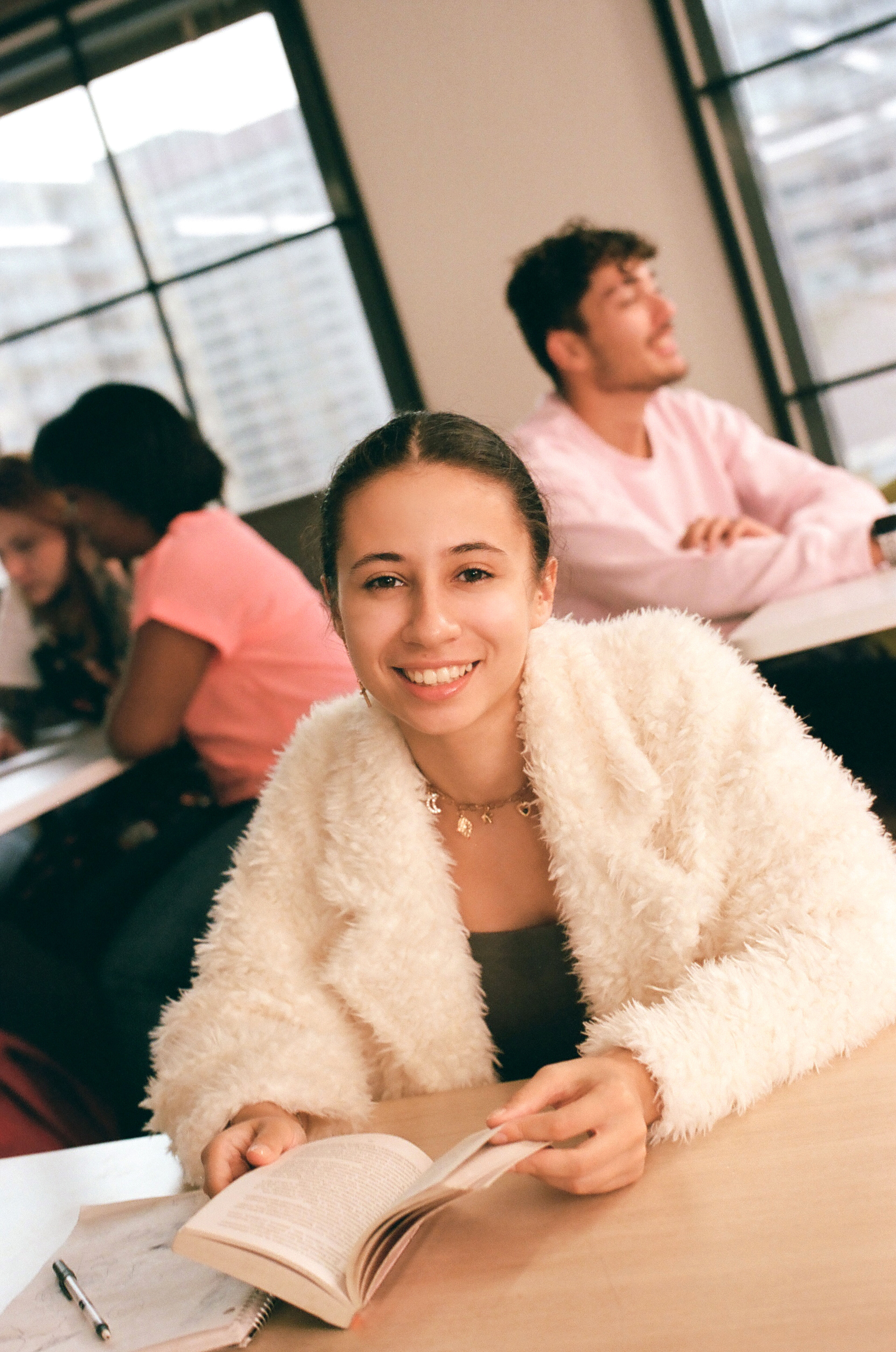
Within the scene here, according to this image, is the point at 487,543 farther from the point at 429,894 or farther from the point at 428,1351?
the point at 428,1351

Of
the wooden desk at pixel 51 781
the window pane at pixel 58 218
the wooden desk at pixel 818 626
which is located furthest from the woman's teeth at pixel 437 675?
the window pane at pixel 58 218

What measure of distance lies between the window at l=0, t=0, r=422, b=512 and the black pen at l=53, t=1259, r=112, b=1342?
323 cm

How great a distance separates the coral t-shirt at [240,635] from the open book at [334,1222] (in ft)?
5.00

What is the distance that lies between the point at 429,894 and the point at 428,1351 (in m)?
0.48

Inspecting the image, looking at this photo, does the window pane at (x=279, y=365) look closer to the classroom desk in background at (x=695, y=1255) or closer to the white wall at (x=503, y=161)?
the white wall at (x=503, y=161)

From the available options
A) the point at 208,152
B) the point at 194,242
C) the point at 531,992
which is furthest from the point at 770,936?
the point at 208,152

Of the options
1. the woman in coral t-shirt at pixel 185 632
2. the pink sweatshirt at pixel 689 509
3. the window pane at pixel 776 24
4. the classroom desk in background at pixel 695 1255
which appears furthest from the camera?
the window pane at pixel 776 24

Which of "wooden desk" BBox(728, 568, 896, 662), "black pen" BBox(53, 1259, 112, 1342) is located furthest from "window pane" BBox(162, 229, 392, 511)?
"black pen" BBox(53, 1259, 112, 1342)

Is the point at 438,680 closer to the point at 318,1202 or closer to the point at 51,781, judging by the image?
the point at 318,1202

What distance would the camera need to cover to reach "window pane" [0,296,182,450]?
396 centimetres

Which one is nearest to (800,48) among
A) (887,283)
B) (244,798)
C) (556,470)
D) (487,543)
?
(887,283)

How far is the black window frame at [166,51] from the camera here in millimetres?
3709

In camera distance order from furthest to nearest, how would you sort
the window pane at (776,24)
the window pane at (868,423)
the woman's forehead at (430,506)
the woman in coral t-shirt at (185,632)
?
the window pane at (868,423) → the window pane at (776,24) → the woman in coral t-shirt at (185,632) → the woman's forehead at (430,506)

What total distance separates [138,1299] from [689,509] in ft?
7.44
